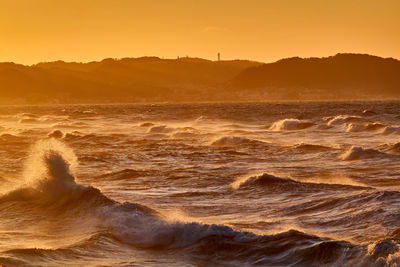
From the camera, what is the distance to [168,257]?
515 inches

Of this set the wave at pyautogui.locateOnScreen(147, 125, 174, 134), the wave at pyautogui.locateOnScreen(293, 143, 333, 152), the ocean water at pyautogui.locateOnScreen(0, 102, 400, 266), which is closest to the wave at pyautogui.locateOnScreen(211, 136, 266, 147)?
the wave at pyautogui.locateOnScreen(293, 143, 333, 152)

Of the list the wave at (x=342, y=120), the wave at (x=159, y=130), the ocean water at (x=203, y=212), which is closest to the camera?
the ocean water at (x=203, y=212)

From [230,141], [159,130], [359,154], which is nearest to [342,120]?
[159,130]

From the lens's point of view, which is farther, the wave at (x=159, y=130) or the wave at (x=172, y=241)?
the wave at (x=159, y=130)

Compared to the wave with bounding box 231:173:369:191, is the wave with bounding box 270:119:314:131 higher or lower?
lower

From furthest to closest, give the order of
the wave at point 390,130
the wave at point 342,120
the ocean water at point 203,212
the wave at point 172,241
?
the wave at point 342,120 → the wave at point 390,130 → the ocean water at point 203,212 → the wave at point 172,241

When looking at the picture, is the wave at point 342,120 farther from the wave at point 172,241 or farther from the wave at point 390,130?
the wave at point 172,241

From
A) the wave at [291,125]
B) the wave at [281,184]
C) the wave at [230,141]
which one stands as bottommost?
the wave at [291,125]

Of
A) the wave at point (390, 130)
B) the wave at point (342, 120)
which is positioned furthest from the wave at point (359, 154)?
the wave at point (342, 120)

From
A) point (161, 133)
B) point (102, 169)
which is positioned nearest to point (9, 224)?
point (102, 169)

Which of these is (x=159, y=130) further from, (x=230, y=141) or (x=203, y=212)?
(x=203, y=212)

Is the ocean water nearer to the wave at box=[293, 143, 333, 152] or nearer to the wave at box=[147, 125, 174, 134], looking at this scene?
the wave at box=[293, 143, 333, 152]

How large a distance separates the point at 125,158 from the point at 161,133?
24781 mm

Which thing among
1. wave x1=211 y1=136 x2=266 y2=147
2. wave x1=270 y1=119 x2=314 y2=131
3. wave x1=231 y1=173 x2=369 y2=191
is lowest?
wave x1=270 y1=119 x2=314 y2=131
